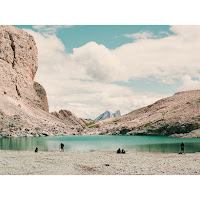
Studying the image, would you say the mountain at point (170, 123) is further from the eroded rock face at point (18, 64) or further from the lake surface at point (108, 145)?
the eroded rock face at point (18, 64)

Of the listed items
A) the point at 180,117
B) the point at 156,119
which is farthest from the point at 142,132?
the point at 180,117

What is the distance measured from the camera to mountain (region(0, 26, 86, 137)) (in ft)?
250

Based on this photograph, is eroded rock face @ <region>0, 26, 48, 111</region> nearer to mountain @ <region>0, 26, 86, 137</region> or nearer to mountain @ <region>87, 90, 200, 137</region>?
mountain @ <region>0, 26, 86, 137</region>

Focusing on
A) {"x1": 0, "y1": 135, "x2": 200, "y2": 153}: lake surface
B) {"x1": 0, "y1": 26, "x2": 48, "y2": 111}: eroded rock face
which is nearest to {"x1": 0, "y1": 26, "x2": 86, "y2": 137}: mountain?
{"x1": 0, "y1": 26, "x2": 48, "y2": 111}: eroded rock face

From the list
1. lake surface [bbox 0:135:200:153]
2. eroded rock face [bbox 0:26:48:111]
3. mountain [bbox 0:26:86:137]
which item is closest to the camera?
lake surface [bbox 0:135:200:153]

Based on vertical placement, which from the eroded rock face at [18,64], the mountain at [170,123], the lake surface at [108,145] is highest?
the eroded rock face at [18,64]

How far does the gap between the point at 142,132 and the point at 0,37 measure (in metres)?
73.1

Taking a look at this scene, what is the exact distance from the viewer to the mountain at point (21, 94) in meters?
76.3

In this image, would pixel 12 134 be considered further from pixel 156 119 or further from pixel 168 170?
pixel 168 170

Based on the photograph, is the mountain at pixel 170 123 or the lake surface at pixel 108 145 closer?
the lake surface at pixel 108 145

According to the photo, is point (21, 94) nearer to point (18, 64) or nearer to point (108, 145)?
point (18, 64)

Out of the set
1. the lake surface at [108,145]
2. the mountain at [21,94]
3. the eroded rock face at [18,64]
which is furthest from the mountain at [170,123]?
the eroded rock face at [18,64]

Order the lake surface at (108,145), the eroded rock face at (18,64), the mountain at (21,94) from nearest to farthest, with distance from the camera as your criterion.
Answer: the lake surface at (108,145) < the mountain at (21,94) < the eroded rock face at (18,64)

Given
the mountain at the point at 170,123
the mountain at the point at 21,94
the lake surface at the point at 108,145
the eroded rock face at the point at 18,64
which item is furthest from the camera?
the eroded rock face at the point at 18,64
